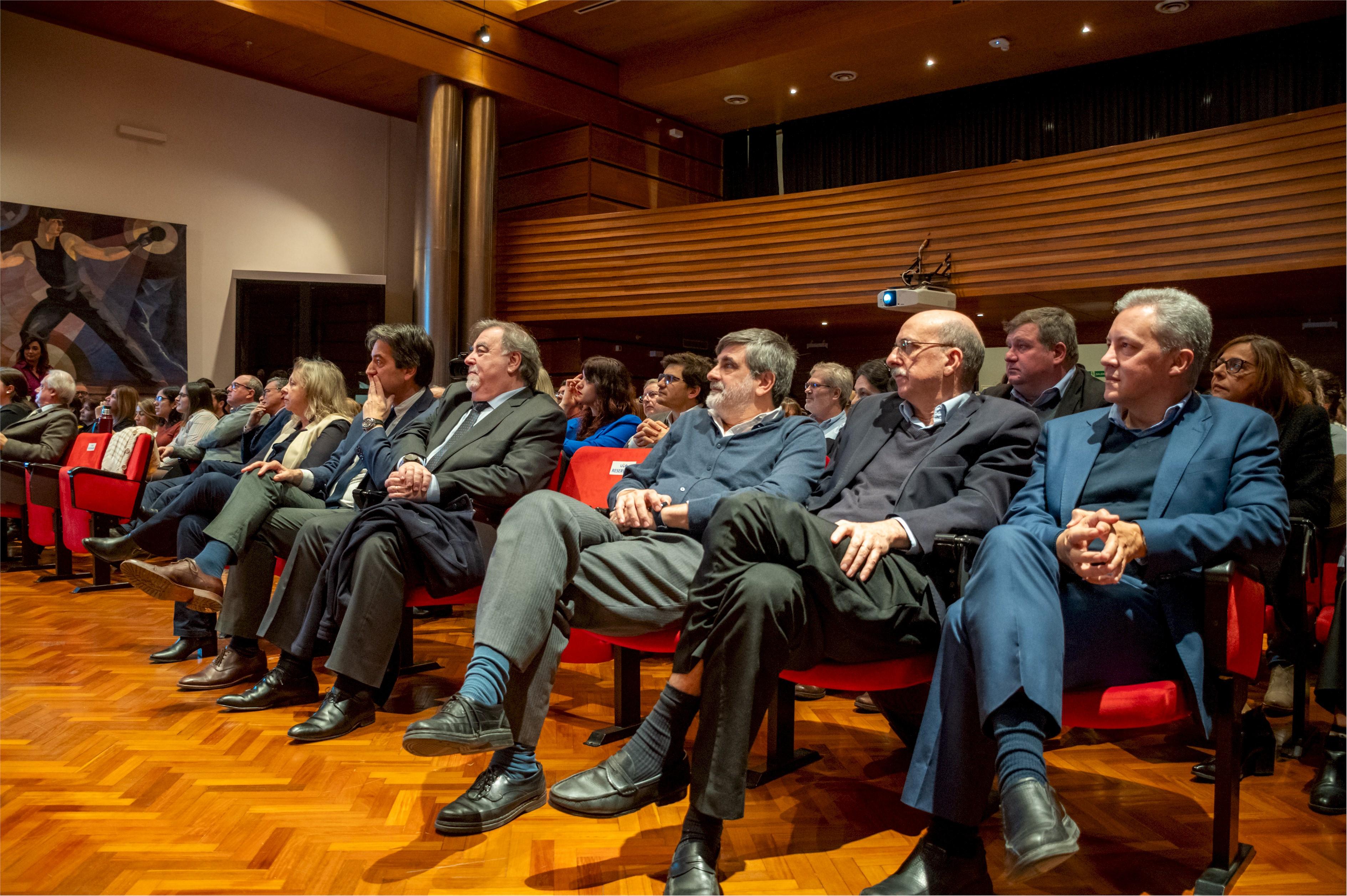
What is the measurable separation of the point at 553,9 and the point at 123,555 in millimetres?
6561

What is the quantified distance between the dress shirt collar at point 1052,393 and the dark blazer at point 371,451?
2011mm

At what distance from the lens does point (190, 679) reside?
2.92 m

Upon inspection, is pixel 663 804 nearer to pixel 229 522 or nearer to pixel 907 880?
pixel 907 880

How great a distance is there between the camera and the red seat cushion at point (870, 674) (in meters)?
1.78

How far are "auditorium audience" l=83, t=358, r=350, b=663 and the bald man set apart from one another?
1805 mm

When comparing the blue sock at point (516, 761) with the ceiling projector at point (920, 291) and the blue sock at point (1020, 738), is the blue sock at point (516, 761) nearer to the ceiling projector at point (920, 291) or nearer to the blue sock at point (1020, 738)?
the blue sock at point (1020, 738)

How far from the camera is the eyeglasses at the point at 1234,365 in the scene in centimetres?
284

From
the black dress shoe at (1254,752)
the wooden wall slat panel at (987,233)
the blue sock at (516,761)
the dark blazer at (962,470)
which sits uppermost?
the wooden wall slat panel at (987,233)

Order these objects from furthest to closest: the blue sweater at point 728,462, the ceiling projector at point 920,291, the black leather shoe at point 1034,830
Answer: the ceiling projector at point 920,291
the blue sweater at point 728,462
the black leather shoe at point 1034,830

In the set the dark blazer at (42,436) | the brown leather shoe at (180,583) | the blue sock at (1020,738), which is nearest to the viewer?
the blue sock at (1020,738)

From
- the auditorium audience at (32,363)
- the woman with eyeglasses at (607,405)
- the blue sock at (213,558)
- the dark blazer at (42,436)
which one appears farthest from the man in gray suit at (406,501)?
the auditorium audience at (32,363)

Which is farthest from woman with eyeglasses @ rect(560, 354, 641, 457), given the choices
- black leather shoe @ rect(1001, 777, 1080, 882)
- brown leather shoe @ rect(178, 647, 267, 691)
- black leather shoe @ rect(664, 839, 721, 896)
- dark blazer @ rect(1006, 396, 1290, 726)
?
black leather shoe @ rect(1001, 777, 1080, 882)

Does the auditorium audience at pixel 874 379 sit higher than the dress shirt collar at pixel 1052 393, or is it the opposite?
the auditorium audience at pixel 874 379

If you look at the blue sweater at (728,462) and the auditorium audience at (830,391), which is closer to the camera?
the blue sweater at (728,462)
